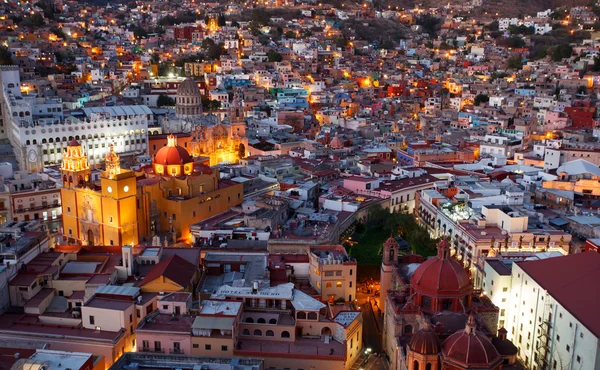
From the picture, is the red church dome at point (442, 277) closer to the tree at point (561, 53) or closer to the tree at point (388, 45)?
the tree at point (561, 53)

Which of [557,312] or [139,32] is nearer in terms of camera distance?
[557,312]

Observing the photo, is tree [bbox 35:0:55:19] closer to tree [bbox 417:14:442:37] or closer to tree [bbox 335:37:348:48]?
tree [bbox 335:37:348:48]

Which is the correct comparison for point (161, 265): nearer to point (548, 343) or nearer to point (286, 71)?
point (548, 343)

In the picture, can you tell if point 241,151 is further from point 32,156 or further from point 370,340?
point 370,340

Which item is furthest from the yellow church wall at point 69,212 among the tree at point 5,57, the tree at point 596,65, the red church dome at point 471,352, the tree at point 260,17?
the tree at point 260,17

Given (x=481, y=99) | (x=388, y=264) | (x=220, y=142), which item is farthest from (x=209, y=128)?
(x=481, y=99)
